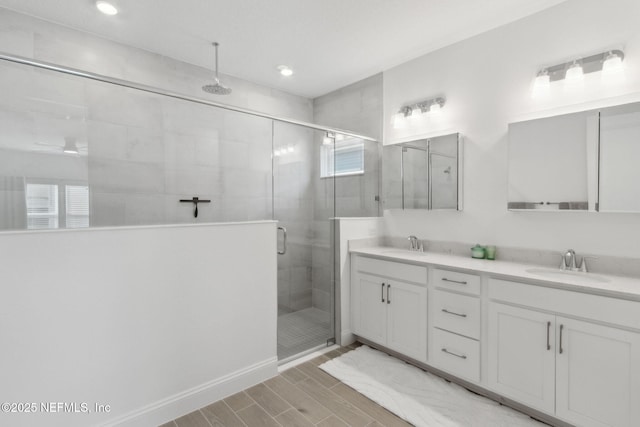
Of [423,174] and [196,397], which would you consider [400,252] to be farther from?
[196,397]

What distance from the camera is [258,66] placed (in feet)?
10.3

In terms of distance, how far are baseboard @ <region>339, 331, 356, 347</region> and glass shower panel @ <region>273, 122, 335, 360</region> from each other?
0.11 meters

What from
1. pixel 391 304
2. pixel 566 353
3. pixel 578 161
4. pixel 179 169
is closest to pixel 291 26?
pixel 179 169

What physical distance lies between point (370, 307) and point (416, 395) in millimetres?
795

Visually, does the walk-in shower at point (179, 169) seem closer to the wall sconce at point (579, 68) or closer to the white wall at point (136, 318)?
the white wall at point (136, 318)

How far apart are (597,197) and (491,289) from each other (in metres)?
0.89

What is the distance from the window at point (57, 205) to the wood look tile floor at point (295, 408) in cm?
136

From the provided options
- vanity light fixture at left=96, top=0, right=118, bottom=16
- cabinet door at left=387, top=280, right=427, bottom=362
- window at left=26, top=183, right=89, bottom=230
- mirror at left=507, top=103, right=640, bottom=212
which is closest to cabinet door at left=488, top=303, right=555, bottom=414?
cabinet door at left=387, top=280, right=427, bottom=362

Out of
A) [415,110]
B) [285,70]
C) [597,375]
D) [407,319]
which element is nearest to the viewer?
[597,375]

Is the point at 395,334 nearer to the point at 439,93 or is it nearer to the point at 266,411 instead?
the point at 266,411

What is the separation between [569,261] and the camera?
2041 mm

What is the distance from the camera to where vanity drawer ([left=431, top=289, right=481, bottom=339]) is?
6.73 feet

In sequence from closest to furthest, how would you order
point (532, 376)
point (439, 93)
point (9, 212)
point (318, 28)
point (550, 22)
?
point (9, 212) → point (532, 376) → point (550, 22) → point (318, 28) → point (439, 93)

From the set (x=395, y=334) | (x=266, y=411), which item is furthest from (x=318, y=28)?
(x=266, y=411)
